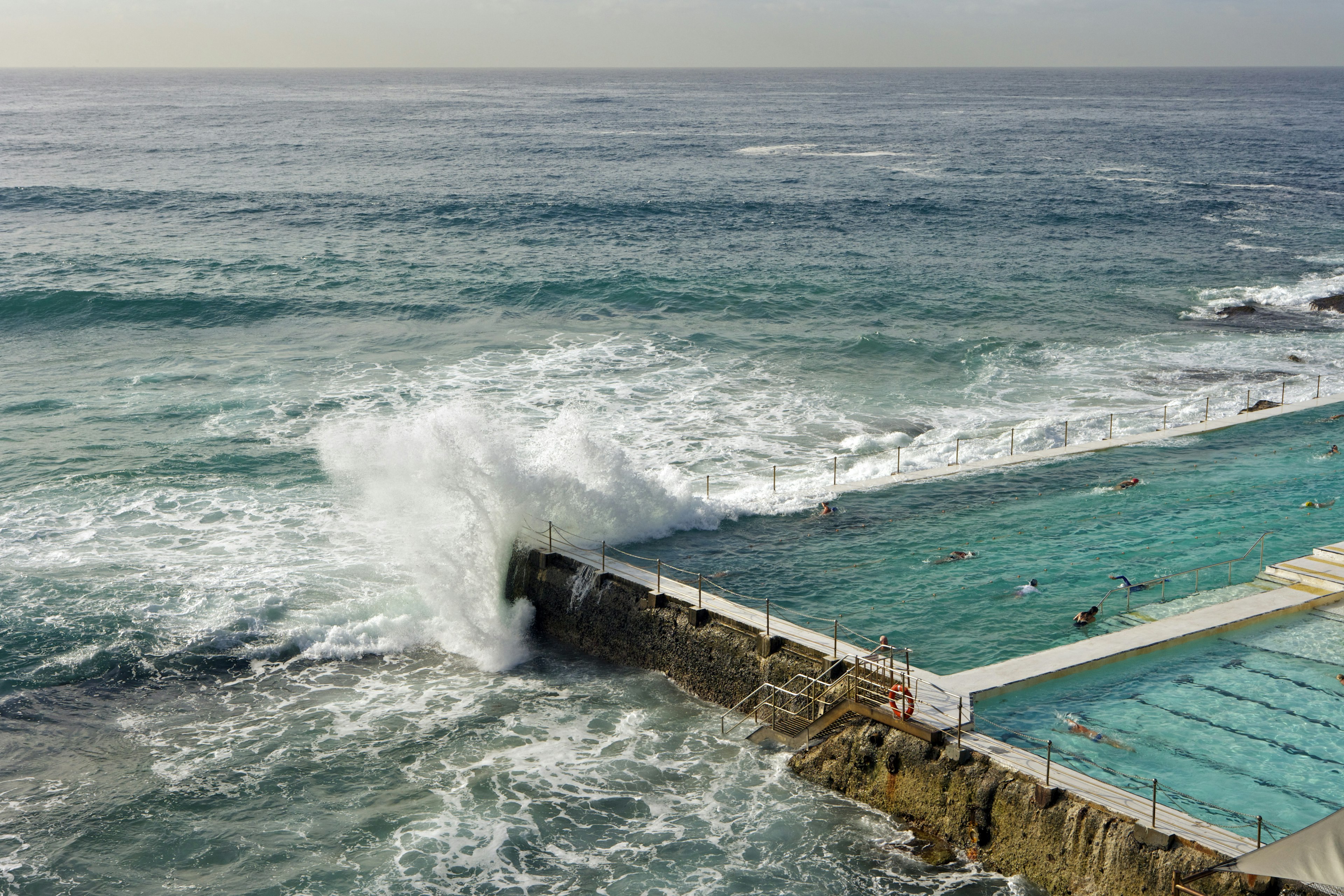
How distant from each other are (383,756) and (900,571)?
9.54m

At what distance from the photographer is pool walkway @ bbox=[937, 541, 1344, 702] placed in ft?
49.0

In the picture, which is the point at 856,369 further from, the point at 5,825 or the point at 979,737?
the point at 5,825

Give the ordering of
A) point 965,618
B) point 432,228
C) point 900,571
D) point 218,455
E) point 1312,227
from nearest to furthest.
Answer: point 965,618
point 900,571
point 218,455
point 432,228
point 1312,227

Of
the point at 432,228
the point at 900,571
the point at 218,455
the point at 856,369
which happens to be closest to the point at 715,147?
the point at 432,228

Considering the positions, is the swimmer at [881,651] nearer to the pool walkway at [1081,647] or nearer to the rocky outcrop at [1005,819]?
the pool walkway at [1081,647]

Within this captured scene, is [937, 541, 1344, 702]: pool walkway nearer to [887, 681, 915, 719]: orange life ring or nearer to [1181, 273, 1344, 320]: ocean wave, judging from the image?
[887, 681, 915, 719]: orange life ring

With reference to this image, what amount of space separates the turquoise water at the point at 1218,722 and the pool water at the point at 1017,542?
1433mm

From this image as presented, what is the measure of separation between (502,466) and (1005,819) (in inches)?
458

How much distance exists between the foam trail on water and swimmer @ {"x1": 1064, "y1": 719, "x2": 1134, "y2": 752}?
352 inches

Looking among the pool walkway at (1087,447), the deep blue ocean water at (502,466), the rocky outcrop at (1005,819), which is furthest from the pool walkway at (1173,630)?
the pool walkway at (1087,447)

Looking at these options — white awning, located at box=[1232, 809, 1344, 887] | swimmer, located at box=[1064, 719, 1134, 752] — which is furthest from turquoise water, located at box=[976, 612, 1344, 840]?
white awning, located at box=[1232, 809, 1344, 887]

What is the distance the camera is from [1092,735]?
1384 cm

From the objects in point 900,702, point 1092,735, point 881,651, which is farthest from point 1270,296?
point 900,702

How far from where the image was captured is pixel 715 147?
98.3 meters
